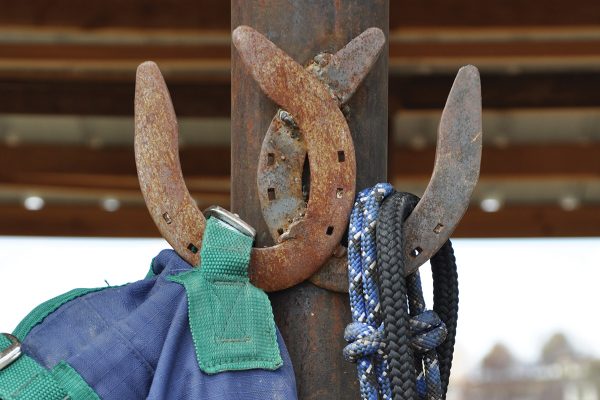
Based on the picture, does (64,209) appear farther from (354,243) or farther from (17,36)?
(354,243)

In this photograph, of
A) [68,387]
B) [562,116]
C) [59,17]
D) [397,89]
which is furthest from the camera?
[562,116]

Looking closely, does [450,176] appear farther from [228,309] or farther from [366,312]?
[228,309]

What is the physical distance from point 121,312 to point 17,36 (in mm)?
4227

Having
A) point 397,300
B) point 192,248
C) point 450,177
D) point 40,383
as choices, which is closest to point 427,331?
point 397,300

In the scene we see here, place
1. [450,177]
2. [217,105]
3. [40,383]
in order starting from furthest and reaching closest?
[217,105] → [450,177] → [40,383]

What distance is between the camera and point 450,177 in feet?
4.05

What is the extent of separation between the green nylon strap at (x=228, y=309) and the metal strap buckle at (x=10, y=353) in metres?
0.19

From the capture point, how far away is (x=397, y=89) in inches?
221

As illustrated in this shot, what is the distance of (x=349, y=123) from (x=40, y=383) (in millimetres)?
462

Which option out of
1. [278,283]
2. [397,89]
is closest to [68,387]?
[278,283]

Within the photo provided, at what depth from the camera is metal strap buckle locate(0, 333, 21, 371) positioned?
1142 millimetres

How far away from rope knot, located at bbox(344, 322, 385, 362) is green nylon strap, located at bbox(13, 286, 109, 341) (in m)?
0.31

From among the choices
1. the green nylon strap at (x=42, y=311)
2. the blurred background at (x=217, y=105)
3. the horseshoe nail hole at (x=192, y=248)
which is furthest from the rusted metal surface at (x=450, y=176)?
the blurred background at (x=217, y=105)

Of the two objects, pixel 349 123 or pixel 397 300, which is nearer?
pixel 397 300
